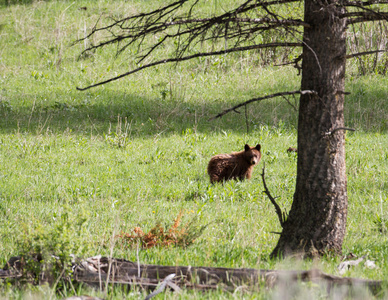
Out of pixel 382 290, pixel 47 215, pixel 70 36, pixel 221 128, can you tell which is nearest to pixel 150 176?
pixel 47 215

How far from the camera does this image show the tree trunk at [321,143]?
4199 millimetres

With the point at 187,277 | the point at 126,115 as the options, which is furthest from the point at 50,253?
the point at 126,115

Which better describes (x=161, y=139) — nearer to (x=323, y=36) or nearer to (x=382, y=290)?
(x=323, y=36)

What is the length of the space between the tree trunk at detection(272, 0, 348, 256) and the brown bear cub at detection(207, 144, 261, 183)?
3.63 metres

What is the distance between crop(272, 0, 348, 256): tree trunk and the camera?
420 cm

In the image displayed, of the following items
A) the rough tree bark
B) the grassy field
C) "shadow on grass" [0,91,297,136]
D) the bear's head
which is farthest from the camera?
"shadow on grass" [0,91,297,136]

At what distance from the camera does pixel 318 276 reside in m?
3.31

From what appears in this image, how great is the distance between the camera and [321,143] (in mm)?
4246

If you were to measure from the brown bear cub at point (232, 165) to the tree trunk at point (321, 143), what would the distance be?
363cm

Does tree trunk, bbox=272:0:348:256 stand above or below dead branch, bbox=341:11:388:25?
below

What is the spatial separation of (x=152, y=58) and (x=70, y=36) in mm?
4995

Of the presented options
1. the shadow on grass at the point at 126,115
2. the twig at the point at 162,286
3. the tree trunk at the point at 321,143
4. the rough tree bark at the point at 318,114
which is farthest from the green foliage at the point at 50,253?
the shadow on grass at the point at 126,115

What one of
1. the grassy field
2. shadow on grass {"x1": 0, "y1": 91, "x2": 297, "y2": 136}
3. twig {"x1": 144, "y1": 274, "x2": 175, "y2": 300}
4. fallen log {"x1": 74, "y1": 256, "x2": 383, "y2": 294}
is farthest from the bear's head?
twig {"x1": 144, "y1": 274, "x2": 175, "y2": 300}

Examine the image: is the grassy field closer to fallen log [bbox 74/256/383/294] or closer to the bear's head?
fallen log [bbox 74/256/383/294]
